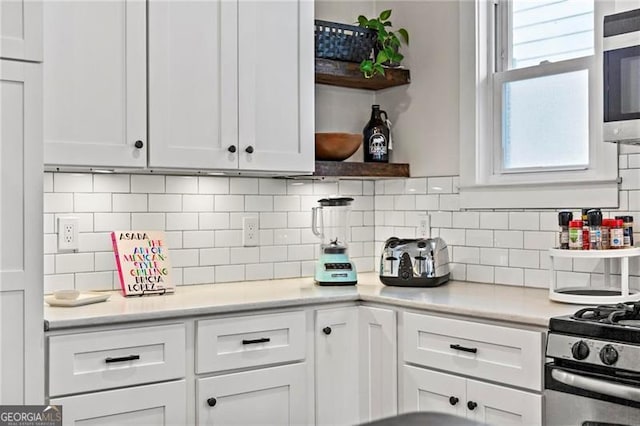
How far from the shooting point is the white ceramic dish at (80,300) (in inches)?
102

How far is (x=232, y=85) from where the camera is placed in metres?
2.97

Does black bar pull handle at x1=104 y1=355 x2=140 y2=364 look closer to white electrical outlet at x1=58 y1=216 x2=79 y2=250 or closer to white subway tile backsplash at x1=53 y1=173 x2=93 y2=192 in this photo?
white electrical outlet at x1=58 y1=216 x2=79 y2=250

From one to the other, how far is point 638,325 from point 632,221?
2.30 feet

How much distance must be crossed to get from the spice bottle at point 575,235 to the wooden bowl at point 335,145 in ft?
3.67

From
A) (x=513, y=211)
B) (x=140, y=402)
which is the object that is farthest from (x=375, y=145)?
(x=140, y=402)

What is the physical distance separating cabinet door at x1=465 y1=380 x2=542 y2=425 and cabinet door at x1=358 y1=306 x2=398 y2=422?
38 centimetres

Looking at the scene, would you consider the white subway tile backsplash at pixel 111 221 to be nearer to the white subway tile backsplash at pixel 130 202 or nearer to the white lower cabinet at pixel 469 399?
the white subway tile backsplash at pixel 130 202

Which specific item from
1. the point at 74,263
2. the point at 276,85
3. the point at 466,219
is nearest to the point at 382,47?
the point at 276,85

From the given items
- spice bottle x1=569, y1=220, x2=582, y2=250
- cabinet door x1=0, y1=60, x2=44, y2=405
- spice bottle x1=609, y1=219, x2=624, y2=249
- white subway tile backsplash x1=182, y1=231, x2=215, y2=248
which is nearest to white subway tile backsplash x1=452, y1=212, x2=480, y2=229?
spice bottle x1=569, y1=220, x2=582, y2=250

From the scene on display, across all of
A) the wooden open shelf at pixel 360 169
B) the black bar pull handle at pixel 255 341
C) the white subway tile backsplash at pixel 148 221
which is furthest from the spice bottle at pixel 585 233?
the white subway tile backsplash at pixel 148 221

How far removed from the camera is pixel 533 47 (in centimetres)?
321

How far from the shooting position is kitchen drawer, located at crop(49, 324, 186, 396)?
2346 millimetres

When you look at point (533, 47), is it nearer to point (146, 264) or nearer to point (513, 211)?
point (513, 211)

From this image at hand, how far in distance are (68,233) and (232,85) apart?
0.89m
